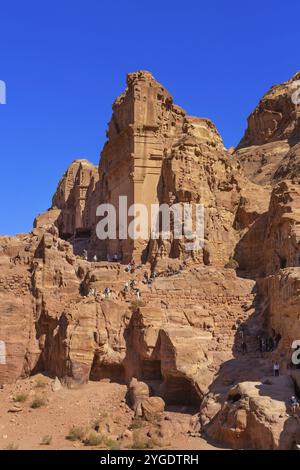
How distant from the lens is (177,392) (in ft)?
75.0

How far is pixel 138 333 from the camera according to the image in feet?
81.5

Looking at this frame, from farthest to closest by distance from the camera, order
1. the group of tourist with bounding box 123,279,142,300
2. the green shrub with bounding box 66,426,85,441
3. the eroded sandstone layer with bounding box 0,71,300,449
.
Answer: the group of tourist with bounding box 123,279,142,300 → the eroded sandstone layer with bounding box 0,71,300,449 → the green shrub with bounding box 66,426,85,441

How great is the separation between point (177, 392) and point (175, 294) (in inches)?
186

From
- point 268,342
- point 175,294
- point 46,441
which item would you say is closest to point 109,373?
point 175,294

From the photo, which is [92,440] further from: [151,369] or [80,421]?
[151,369]

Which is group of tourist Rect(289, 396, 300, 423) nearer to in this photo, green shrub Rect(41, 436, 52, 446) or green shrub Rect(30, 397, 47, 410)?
green shrub Rect(41, 436, 52, 446)

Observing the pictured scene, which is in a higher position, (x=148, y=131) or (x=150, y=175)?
(x=148, y=131)

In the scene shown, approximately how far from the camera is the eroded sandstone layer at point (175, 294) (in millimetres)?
21312

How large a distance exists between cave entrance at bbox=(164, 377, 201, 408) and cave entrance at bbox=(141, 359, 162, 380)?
1.22m

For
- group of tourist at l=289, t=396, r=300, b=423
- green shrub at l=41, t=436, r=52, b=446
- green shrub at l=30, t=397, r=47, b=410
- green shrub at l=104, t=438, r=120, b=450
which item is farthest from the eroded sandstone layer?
green shrub at l=41, t=436, r=52, b=446

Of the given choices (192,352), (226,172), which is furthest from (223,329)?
(226,172)

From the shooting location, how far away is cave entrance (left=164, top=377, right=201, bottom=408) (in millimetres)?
22766

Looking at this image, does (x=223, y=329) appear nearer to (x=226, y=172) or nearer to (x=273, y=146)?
(x=226, y=172)
